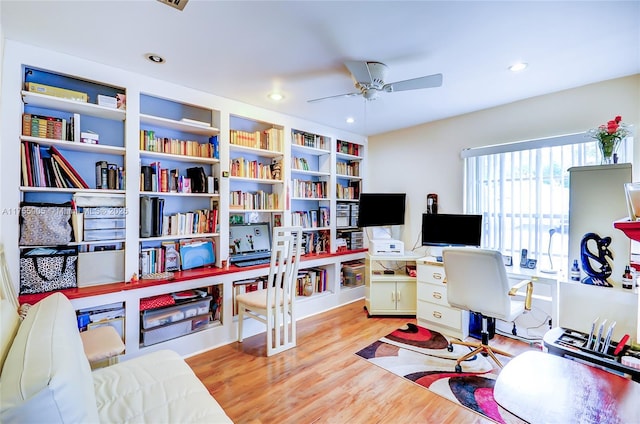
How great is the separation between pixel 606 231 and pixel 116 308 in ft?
13.0

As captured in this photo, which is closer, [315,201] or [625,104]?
[625,104]

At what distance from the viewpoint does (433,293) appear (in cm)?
319

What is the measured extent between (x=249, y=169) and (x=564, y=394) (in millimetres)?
3035

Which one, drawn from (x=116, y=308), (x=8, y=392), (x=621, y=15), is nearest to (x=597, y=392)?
(x=8, y=392)

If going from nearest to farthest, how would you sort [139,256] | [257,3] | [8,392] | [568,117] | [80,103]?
[8,392], [257,3], [80,103], [139,256], [568,117]

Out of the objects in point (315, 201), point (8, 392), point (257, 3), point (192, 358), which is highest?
point (257, 3)

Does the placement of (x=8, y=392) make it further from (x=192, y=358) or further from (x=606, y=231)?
(x=606, y=231)

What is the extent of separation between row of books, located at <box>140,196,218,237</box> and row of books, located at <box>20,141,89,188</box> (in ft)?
1.54

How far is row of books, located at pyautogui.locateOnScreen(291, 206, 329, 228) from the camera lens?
375cm

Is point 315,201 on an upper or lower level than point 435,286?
upper

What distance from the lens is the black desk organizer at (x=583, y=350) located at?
1.76 meters

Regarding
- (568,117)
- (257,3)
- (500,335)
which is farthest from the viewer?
(500,335)

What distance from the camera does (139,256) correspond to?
254cm

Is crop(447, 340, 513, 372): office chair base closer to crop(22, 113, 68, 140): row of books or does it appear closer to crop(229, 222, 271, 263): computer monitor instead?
crop(229, 222, 271, 263): computer monitor
